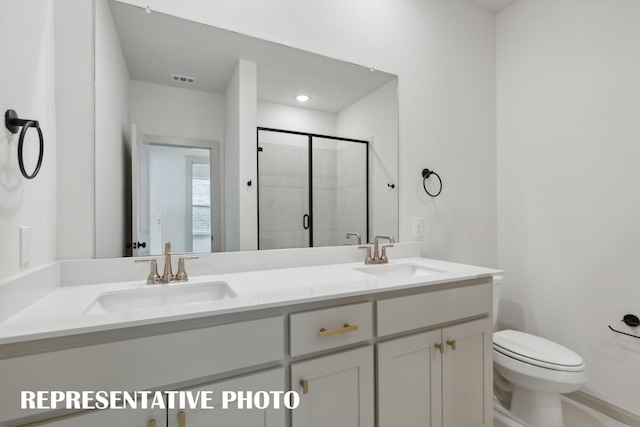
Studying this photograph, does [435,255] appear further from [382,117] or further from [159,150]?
[159,150]

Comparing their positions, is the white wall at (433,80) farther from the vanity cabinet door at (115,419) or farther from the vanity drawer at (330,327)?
the vanity cabinet door at (115,419)

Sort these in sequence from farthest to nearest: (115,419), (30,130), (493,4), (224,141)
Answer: (493,4), (224,141), (30,130), (115,419)

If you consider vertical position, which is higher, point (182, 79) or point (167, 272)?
point (182, 79)

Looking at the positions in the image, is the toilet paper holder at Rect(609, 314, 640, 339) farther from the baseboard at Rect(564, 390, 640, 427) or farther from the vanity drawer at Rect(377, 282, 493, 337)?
the vanity drawer at Rect(377, 282, 493, 337)

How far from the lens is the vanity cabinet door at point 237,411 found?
0.82m

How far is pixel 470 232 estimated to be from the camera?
2.21 meters

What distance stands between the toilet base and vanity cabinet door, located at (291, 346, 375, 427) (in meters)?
1.07

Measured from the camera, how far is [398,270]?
1640 millimetres

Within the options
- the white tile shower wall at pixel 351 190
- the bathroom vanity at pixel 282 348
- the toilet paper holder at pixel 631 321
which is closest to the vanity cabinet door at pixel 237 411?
the bathroom vanity at pixel 282 348

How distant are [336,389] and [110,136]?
1.34 metres

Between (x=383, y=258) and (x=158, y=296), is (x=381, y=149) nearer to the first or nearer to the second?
(x=383, y=258)

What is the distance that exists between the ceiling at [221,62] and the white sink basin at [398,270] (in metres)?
0.92

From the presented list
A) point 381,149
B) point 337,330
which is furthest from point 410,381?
point 381,149

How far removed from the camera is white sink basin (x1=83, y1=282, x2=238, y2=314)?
3.46 feet
